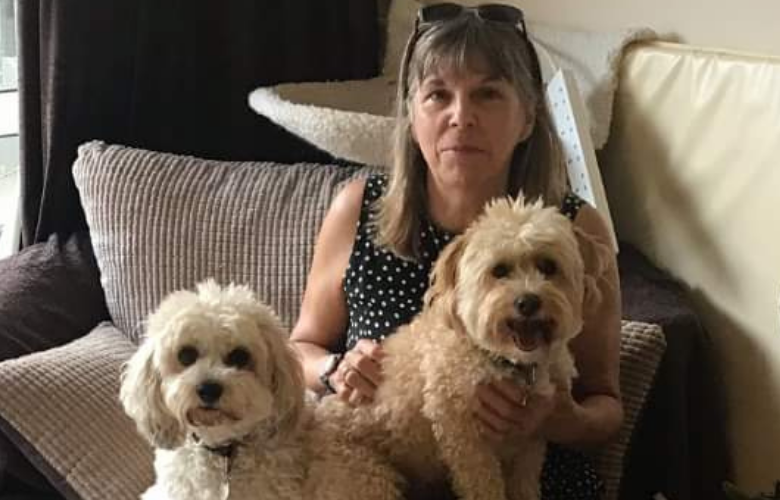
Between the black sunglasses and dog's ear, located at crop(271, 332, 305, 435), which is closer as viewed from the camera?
dog's ear, located at crop(271, 332, 305, 435)

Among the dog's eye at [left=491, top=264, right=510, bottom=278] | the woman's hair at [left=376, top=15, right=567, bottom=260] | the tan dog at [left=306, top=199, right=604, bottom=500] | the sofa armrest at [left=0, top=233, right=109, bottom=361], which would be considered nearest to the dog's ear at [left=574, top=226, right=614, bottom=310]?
the tan dog at [left=306, top=199, right=604, bottom=500]

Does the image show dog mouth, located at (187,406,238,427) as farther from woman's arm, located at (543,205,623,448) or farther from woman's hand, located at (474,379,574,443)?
woman's arm, located at (543,205,623,448)

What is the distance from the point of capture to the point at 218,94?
272 centimetres

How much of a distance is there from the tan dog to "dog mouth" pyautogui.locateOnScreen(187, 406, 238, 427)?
18 centimetres

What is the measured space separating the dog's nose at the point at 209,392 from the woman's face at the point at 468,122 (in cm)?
→ 51

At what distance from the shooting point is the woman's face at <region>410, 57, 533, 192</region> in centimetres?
170

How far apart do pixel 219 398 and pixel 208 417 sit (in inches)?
1.5

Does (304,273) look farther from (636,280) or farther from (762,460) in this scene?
(762,460)

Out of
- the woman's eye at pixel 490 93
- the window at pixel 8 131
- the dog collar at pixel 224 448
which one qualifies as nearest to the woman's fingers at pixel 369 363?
the dog collar at pixel 224 448

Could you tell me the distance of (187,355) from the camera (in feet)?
4.94

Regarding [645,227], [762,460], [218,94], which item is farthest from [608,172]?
[218,94]

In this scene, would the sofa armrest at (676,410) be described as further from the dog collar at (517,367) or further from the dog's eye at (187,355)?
the dog's eye at (187,355)

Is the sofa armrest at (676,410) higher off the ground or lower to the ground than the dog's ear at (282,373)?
lower

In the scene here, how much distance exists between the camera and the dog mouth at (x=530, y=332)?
1.44 meters
